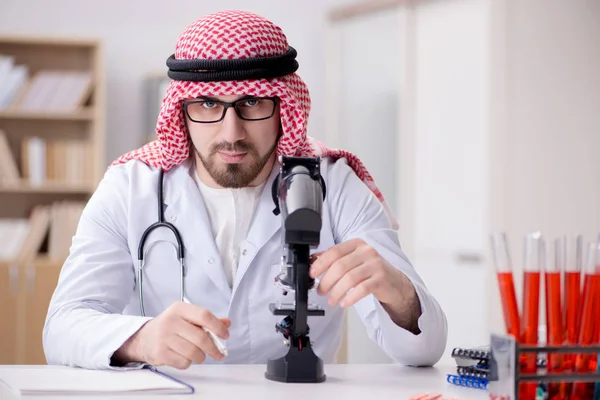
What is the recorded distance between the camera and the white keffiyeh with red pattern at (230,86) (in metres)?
1.89

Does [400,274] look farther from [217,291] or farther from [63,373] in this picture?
[63,373]

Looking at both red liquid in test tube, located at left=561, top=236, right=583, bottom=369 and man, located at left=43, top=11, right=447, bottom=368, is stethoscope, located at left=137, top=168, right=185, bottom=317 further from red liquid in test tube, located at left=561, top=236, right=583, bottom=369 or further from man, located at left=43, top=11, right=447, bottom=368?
red liquid in test tube, located at left=561, top=236, right=583, bottom=369

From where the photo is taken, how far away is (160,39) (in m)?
5.16

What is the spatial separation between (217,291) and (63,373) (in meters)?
0.54

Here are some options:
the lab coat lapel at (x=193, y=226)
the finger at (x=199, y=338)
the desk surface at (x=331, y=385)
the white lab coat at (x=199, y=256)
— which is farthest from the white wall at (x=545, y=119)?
the finger at (x=199, y=338)

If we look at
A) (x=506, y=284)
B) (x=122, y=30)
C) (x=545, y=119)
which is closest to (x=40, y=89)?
(x=122, y=30)

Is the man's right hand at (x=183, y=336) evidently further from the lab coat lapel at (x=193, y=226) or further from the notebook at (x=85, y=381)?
the lab coat lapel at (x=193, y=226)

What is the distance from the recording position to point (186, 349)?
1.43m

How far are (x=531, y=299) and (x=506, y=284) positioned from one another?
0.14 feet

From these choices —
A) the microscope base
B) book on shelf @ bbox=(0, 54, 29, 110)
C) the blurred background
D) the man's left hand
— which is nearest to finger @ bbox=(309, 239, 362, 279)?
the man's left hand

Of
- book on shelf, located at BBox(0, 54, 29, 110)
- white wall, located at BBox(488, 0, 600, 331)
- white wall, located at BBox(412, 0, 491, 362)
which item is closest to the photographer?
white wall, located at BBox(488, 0, 600, 331)

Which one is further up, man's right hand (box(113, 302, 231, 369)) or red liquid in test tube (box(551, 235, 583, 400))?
red liquid in test tube (box(551, 235, 583, 400))

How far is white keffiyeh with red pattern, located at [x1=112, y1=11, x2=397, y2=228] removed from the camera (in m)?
1.89

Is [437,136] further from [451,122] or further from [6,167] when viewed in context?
[6,167]
